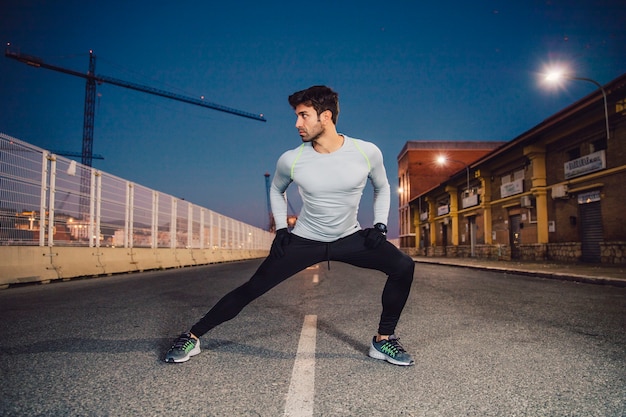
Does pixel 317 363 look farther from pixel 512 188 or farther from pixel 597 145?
pixel 512 188

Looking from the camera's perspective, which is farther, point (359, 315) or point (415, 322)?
point (359, 315)

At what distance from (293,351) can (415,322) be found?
5.88 feet

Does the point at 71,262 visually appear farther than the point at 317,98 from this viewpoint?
Yes

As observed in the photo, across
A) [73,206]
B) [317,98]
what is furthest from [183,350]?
[73,206]

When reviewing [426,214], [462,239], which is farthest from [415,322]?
[426,214]

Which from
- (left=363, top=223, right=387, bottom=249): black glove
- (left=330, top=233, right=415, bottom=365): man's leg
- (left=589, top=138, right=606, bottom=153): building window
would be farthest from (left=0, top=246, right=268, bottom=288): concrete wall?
(left=589, top=138, right=606, bottom=153): building window

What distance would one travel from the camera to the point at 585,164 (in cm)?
1933

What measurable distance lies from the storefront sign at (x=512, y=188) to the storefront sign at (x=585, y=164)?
399 cm

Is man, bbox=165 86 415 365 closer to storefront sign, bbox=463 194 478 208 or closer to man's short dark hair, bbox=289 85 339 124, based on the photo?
man's short dark hair, bbox=289 85 339 124

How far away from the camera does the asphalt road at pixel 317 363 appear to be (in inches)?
89.5

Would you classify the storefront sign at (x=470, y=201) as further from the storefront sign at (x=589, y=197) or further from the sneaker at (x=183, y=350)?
the sneaker at (x=183, y=350)

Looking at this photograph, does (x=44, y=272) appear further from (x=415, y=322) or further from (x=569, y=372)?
(x=569, y=372)

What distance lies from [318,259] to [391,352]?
84cm

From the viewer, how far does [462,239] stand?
117 ft
